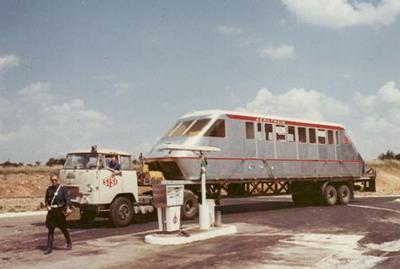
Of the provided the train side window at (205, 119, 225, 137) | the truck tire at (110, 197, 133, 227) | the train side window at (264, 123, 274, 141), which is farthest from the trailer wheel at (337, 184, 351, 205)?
the truck tire at (110, 197, 133, 227)

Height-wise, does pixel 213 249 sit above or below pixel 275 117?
below

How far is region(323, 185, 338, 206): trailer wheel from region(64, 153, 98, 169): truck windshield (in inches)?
468

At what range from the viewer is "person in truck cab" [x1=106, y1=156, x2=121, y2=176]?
49.9ft

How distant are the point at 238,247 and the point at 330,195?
12.9 metres

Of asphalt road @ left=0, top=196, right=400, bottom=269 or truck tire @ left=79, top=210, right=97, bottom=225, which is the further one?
truck tire @ left=79, top=210, right=97, bottom=225

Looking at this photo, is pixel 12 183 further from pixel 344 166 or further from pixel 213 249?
pixel 213 249

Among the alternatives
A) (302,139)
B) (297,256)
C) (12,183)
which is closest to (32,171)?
(12,183)

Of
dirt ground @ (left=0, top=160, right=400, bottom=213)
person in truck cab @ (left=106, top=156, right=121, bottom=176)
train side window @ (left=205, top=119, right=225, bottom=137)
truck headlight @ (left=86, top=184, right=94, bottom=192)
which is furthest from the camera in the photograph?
dirt ground @ (left=0, top=160, right=400, bottom=213)

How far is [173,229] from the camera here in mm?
12391

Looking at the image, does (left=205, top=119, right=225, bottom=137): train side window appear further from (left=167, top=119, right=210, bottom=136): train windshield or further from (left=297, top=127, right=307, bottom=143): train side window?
(left=297, top=127, right=307, bottom=143): train side window

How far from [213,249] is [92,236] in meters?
4.29

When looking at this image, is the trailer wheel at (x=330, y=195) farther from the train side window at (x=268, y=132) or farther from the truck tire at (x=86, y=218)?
the truck tire at (x=86, y=218)

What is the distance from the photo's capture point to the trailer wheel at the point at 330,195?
879 inches

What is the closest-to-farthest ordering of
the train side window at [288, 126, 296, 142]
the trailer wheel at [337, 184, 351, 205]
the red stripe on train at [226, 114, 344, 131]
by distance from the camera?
1. the red stripe on train at [226, 114, 344, 131]
2. the train side window at [288, 126, 296, 142]
3. the trailer wheel at [337, 184, 351, 205]
